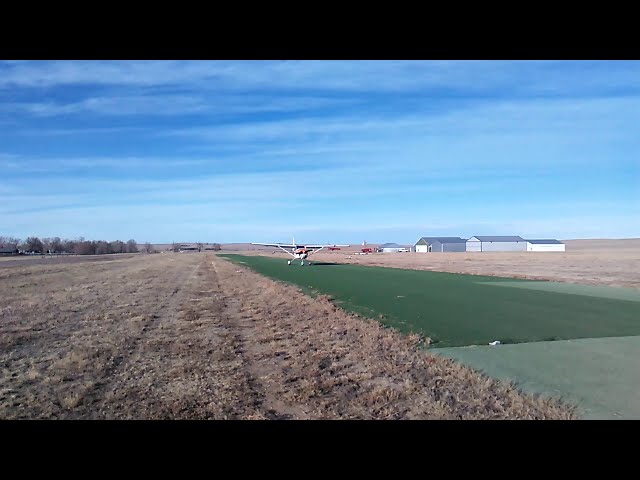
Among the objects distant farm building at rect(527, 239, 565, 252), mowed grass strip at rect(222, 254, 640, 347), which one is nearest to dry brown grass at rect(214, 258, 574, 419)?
mowed grass strip at rect(222, 254, 640, 347)

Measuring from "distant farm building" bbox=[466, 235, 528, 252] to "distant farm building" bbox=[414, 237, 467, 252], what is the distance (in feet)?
7.30

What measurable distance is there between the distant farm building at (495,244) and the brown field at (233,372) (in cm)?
13287

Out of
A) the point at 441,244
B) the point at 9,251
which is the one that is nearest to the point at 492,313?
the point at 441,244

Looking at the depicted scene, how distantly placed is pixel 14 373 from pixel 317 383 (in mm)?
5403

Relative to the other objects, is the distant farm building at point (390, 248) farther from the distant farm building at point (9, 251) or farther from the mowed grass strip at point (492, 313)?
the mowed grass strip at point (492, 313)

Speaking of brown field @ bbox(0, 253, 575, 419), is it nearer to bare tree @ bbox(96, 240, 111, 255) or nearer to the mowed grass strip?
the mowed grass strip

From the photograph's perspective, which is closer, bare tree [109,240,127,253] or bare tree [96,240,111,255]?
bare tree [96,240,111,255]

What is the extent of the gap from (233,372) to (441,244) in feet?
459

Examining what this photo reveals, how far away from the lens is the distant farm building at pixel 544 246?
416 ft

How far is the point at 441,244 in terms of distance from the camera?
472ft

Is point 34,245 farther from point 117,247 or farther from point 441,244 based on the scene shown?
point 441,244

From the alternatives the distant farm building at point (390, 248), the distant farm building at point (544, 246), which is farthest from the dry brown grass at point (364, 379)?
the distant farm building at point (390, 248)

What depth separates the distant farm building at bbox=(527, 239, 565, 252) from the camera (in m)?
127
